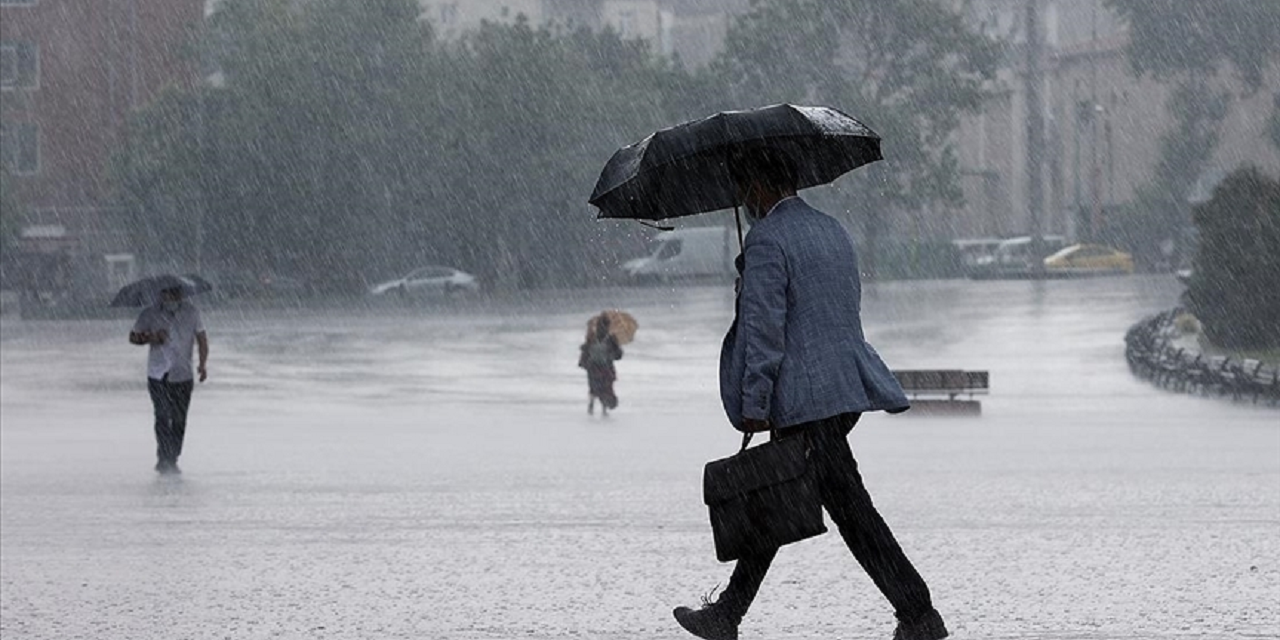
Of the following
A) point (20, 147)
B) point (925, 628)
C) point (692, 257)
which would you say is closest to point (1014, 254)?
point (692, 257)

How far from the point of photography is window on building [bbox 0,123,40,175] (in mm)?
78562

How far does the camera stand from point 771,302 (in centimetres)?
724

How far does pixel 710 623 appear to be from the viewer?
7.59 m

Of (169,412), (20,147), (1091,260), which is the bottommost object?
(1091,260)

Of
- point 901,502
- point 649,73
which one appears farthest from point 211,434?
point 649,73

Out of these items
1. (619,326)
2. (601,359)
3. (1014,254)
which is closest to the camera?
(601,359)

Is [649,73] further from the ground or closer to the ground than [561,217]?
further from the ground

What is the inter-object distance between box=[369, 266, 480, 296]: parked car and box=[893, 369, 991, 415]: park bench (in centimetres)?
4254

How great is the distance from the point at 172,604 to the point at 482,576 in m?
1.51

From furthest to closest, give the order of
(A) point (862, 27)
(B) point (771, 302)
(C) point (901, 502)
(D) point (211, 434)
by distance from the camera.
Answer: (A) point (862, 27)
(D) point (211, 434)
(C) point (901, 502)
(B) point (771, 302)

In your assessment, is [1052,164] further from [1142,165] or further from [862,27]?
[862,27]

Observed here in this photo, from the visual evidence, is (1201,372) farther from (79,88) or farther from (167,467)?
(79,88)

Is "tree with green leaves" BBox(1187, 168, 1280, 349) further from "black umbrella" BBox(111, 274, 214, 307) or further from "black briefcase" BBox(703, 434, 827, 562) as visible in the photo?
"black briefcase" BBox(703, 434, 827, 562)

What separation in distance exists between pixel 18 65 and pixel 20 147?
117 inches
